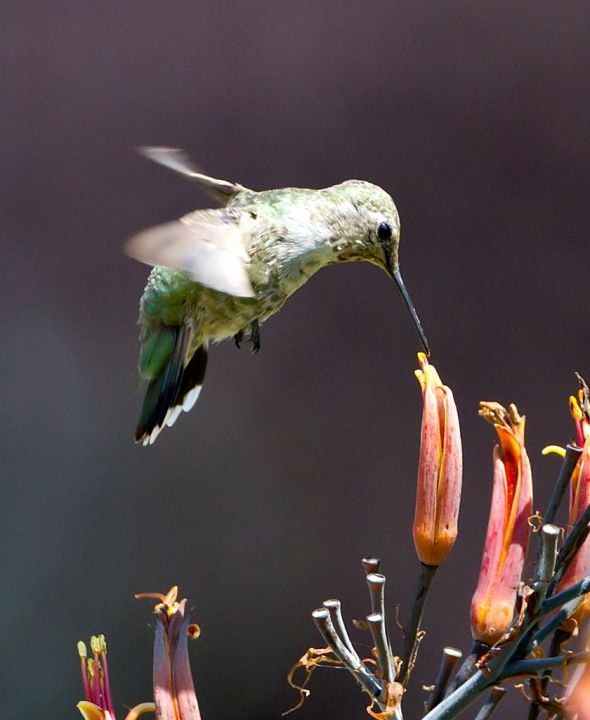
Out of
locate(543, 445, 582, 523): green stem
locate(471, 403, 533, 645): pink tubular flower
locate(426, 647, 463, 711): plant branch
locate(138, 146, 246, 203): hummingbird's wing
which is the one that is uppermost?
locate(138, 146, 246, 203): hummingbird's wing

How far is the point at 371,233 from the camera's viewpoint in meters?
1.26

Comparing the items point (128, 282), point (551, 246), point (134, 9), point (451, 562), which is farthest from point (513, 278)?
point (134, 9)

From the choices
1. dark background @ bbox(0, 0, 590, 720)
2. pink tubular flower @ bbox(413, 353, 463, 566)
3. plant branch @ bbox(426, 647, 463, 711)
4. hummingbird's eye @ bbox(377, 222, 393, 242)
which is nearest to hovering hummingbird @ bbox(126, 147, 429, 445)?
hummingbird's eye @ bbox(377, 222, 393, 242)

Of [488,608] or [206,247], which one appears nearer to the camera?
[488,608]

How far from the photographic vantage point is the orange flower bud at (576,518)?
746mm

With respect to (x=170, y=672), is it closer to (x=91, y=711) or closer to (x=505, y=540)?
(x=91, y=711)

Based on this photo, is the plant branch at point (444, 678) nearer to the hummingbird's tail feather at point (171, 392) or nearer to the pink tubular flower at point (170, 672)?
the pink tubular flower at point (170, 672)

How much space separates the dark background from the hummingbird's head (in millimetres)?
795

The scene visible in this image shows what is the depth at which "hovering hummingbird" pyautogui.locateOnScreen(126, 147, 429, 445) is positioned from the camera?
1236 millimetres

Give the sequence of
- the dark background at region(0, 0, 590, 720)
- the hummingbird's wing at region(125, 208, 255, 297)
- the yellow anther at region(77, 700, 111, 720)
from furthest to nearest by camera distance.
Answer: the dark background at region(0, 0, 590, 720), the hummingbird's wing at region(125, 208, 255, 297), the yellow anther at region(77, 700, 111, 720)

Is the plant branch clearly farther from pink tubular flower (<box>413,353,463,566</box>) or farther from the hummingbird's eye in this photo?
the hummingbird's eye

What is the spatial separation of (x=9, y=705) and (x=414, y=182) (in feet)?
4.67

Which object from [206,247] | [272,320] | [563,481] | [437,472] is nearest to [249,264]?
[206,247]

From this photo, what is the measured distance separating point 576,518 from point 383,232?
0.58 m
